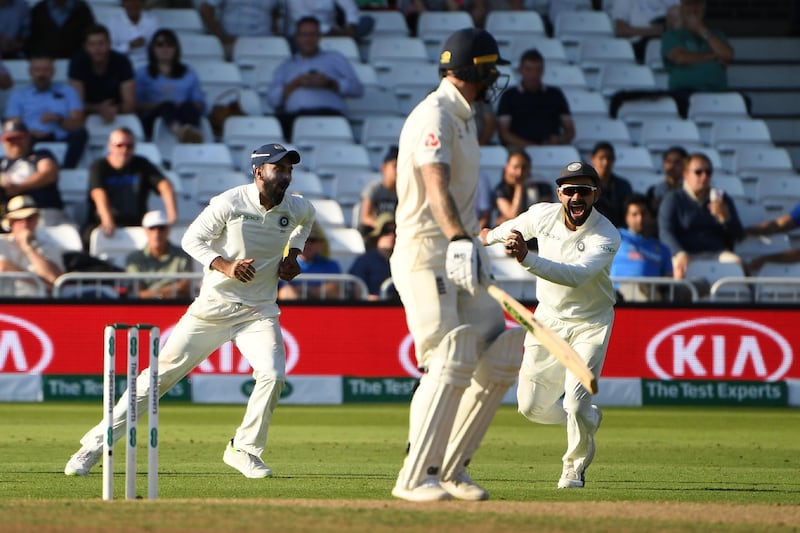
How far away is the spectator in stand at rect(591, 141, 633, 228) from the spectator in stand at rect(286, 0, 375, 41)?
169 inches

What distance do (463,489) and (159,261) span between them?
24.9ft

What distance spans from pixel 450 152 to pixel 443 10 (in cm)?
1285

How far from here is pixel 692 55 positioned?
18031mm

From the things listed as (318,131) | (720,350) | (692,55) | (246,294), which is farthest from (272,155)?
(692,55)

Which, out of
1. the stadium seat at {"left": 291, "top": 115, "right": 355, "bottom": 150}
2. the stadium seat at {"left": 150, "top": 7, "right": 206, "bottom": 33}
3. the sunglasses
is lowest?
the stadium seat at {"left": 291, "top": 115, "right": 355, "bottom": 150}

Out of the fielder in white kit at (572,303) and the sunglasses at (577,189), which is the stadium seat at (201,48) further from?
the sunglasses at (577,189)

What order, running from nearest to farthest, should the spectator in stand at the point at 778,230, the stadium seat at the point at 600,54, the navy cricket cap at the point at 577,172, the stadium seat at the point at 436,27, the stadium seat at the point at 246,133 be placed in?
the navy cricket cap at the point at 577,172 → the spectator in stand at the point at 778,230 → the stadium seat at the point at 246,133 → the stadium seat at the point at 436,27 → the stadium seat at the point at 600,54

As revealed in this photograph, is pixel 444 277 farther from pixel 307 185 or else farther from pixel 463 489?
pixel 307 185

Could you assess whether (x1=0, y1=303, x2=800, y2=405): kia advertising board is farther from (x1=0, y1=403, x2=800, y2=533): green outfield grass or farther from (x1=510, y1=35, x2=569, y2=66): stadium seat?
(x1=510, y1=35, x2=569, y2=66): stadium seat

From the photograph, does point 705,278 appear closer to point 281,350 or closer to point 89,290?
point 89,290

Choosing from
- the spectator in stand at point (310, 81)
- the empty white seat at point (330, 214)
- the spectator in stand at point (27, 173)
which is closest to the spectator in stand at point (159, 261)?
the spectator in stand at point (27, 173)

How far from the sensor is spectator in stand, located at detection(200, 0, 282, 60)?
17781 mm

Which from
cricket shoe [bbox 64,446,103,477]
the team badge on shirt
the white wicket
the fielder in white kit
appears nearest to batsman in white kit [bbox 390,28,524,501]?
the team badge on shirt

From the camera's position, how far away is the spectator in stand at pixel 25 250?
13.7m
